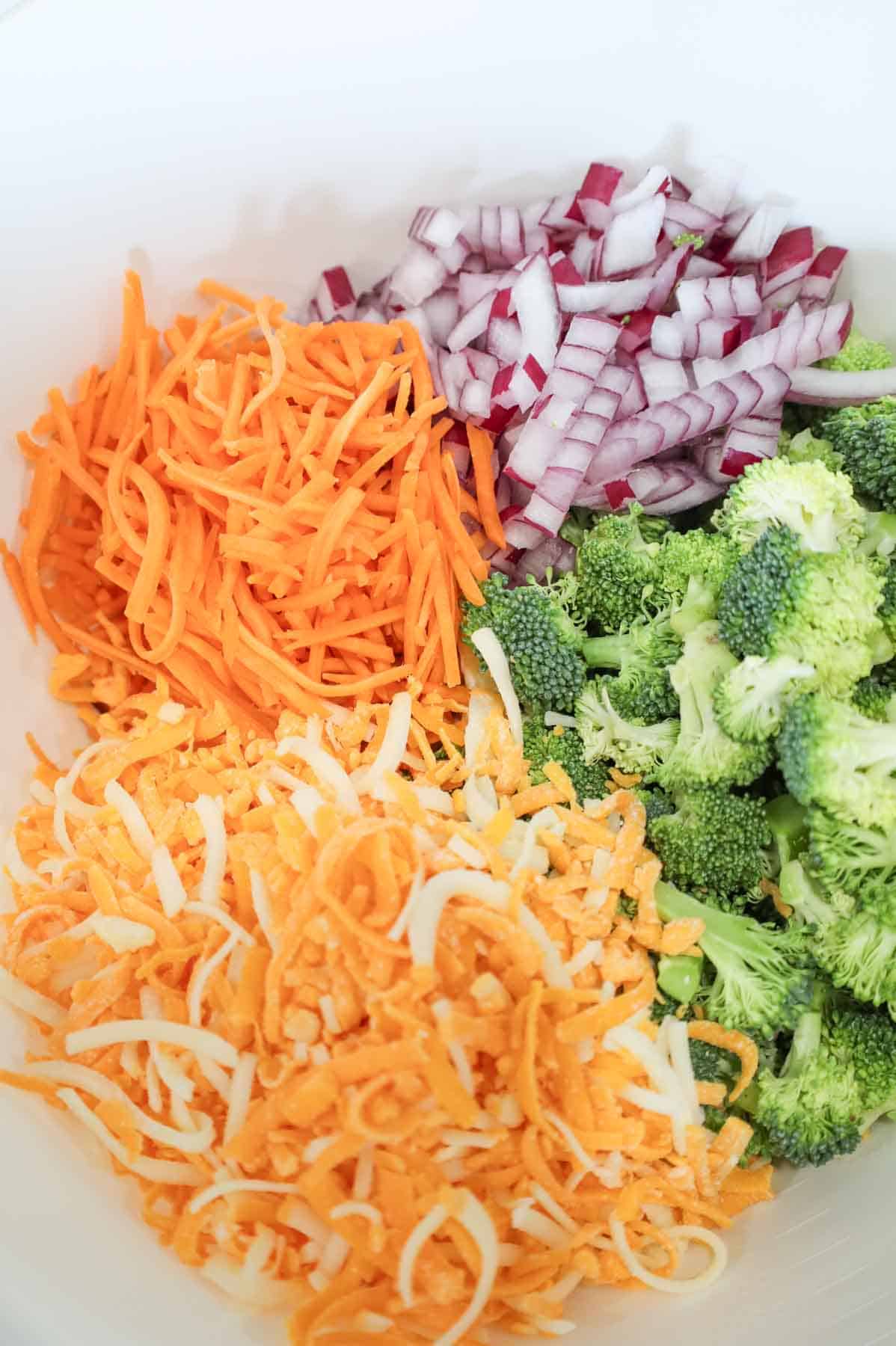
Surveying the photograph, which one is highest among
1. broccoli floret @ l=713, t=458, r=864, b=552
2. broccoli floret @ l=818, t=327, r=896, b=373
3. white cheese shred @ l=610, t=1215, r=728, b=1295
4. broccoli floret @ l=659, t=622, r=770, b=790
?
broccoli floret @ l=818, t=327, r=896, b=373

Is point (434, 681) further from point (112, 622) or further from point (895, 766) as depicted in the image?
point (895, 766)

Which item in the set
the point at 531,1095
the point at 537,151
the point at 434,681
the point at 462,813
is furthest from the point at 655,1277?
the point at 537,151

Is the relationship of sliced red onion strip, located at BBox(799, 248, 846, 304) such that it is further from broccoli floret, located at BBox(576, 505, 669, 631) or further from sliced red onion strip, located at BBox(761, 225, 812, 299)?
broccoli floret, located at BBox(576, 505, 669, 631)

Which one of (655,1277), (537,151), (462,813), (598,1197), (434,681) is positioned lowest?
(655,1277)

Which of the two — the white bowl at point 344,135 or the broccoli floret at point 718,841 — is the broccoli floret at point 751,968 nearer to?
the broccoli floret at point 718,841

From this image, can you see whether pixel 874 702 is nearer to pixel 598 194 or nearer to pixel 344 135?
pixel 598 194

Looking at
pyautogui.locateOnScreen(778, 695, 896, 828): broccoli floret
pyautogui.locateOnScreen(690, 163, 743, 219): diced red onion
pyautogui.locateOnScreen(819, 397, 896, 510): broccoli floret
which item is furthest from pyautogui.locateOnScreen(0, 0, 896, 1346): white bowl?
pyautogui.locateOnScreen(778, 695, 896, 828): broccoli floret

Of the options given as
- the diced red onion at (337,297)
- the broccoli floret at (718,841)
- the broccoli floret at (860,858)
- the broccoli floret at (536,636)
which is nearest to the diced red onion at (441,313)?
the diced red onion at (337,297)
